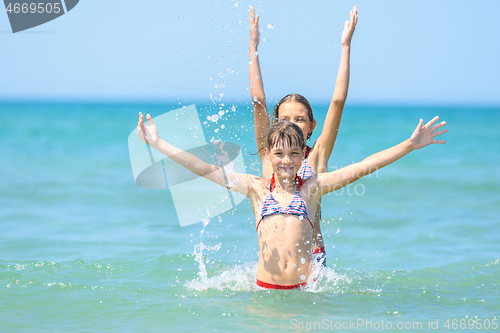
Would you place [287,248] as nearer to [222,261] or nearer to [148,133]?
[148,133]

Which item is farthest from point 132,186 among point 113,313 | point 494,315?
point 494,315

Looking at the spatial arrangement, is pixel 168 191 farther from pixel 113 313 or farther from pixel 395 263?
pixel 113 313

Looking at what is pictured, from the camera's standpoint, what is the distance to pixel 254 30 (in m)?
4.44

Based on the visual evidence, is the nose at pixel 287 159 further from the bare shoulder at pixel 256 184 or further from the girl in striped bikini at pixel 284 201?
the bare shoulder at pixel 256 184

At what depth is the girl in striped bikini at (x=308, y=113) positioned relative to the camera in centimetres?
402

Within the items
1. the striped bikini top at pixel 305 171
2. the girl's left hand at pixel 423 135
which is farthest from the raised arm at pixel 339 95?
the girl's left hand at pixel 423 135

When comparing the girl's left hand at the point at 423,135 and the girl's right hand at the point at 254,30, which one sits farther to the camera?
the girl's right hand at the point at 254,30

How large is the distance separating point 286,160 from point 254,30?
144 centimetres

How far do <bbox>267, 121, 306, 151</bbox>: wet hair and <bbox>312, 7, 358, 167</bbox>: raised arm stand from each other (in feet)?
1.36

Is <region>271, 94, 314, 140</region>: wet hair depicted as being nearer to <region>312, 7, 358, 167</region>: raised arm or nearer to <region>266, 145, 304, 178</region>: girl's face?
<region>312, 7, 358, 167</region>: raised arm

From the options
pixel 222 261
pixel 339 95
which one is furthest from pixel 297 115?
pixel 222 261

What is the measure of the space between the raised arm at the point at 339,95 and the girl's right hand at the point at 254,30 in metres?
0.78

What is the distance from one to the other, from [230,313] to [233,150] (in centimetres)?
428

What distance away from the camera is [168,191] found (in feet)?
33.3
